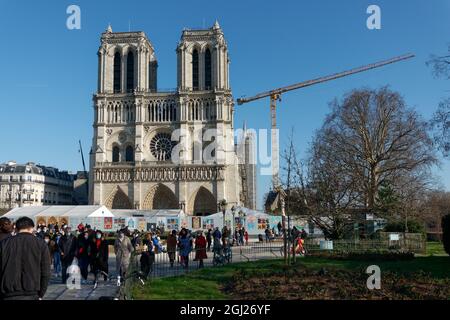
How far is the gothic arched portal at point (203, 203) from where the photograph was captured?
61.1 m

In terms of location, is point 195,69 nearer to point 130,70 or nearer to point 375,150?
point 130,70

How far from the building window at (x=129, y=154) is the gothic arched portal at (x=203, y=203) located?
10.8 m

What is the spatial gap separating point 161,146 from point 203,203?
10.0 m

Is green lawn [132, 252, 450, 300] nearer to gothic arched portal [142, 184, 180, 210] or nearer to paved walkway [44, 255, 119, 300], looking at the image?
paved walkway [44, 255, 119, 300]

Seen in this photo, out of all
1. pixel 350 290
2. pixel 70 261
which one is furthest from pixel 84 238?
pixel 350 290

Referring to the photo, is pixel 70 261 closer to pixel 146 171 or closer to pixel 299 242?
pixel 299 242

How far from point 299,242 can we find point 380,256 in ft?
17.9

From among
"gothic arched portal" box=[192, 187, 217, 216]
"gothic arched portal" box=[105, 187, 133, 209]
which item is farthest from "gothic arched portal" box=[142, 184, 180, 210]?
"gothic arched portal" box=[192, 187, 217, 216]

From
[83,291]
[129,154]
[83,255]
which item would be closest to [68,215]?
[129,154]

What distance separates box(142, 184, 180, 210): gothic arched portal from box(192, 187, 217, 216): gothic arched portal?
266 cm

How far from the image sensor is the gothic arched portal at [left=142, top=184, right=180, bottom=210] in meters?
61.8

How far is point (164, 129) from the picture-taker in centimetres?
6397

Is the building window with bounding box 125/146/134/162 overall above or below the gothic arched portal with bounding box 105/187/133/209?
above
